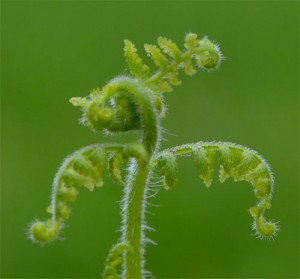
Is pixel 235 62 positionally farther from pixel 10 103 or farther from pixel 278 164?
pixel 10 103

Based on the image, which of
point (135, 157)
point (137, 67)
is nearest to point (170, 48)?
point (137, 67)

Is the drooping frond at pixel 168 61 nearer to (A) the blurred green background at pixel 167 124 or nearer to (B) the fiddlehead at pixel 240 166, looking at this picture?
(B) the fiddlehead at pixel 240 166

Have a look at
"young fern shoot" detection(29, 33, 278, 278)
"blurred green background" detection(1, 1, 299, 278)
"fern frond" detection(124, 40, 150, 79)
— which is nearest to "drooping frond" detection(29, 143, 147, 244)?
"young fern shoot" detection(29, 33, 278, 278)

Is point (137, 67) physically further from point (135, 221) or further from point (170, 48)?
point (135, 221)

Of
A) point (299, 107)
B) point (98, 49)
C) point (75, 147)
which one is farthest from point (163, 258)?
point (98, 49)

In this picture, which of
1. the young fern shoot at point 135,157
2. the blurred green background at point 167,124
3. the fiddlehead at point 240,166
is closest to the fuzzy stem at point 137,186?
the young fern shoot at point 135,157
